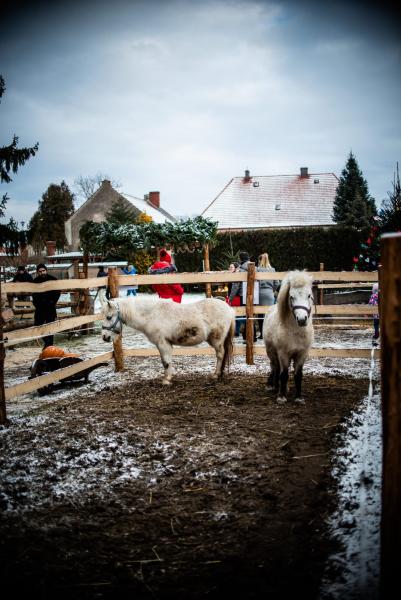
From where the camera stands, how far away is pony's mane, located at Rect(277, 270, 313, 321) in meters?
4.43

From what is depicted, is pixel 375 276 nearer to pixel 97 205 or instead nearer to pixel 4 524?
pixel 4 524

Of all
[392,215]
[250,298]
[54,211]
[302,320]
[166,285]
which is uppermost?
[54,211]

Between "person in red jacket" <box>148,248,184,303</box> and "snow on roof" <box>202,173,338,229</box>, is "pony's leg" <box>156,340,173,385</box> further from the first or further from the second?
"snow on roof" <box>202,173,338,229</box>

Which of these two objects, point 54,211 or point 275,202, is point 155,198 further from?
point 275,202

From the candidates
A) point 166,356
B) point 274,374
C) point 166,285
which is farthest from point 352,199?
point 166,356

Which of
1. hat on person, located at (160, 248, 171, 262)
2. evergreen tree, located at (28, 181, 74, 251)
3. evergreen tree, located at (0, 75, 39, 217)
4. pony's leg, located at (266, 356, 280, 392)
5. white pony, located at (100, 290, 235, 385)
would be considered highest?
evergreen tree, located at (28, 181, 74, 251)

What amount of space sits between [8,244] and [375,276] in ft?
35.6

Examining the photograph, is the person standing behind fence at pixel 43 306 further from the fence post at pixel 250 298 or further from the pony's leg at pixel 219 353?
the fence post at pixel 250 298

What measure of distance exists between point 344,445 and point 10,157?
12.4 meters

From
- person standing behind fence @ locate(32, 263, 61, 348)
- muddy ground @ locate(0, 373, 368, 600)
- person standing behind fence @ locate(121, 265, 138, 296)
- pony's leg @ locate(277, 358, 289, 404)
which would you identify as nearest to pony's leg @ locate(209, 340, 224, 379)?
muddy ground @ locate(0, 373, 368, 600)

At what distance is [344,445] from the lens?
3.52 meters

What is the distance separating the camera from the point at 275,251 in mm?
26109

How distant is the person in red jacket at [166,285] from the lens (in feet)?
26.0

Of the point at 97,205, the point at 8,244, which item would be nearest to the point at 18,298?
the point at 8,244
